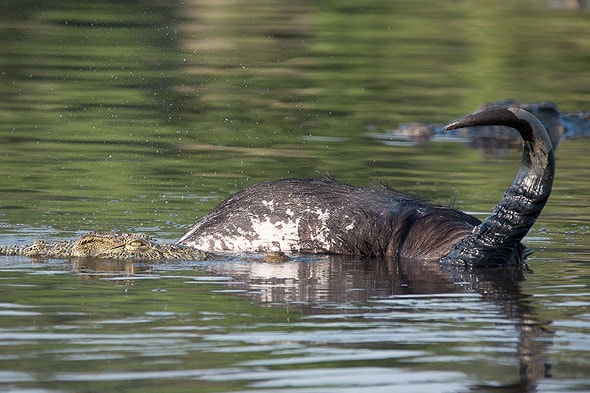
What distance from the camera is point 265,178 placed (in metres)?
15.3

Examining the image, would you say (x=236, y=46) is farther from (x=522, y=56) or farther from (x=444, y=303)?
(x=444, y=303)

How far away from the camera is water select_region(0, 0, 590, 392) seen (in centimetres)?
764

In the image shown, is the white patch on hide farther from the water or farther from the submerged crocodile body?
the submerged crocodile body

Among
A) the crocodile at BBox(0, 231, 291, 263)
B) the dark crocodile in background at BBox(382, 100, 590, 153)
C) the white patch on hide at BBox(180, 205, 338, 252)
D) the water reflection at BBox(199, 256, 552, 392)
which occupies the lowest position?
the water reflection at BBox(199, 256, 552, 392)

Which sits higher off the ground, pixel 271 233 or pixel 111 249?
pixel 271 233

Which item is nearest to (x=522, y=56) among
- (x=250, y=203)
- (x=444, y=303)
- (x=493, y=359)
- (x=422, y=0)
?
(x=422, y=0)

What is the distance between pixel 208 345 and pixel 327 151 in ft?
31.4

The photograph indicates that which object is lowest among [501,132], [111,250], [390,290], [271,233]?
[390,290]

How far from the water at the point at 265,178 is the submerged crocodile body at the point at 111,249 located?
0.58ft

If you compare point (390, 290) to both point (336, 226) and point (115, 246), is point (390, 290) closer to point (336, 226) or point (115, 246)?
point (336, 226)

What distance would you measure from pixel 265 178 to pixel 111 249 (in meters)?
4.55

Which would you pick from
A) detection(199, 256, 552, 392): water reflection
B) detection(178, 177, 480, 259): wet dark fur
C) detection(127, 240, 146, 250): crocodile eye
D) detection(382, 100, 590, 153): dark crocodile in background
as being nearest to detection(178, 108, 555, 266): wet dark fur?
detection(178, 177, 480, 259): wet dark fur

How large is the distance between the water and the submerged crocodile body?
177mm

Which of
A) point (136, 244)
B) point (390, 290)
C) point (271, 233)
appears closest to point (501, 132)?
point (271, 233)
